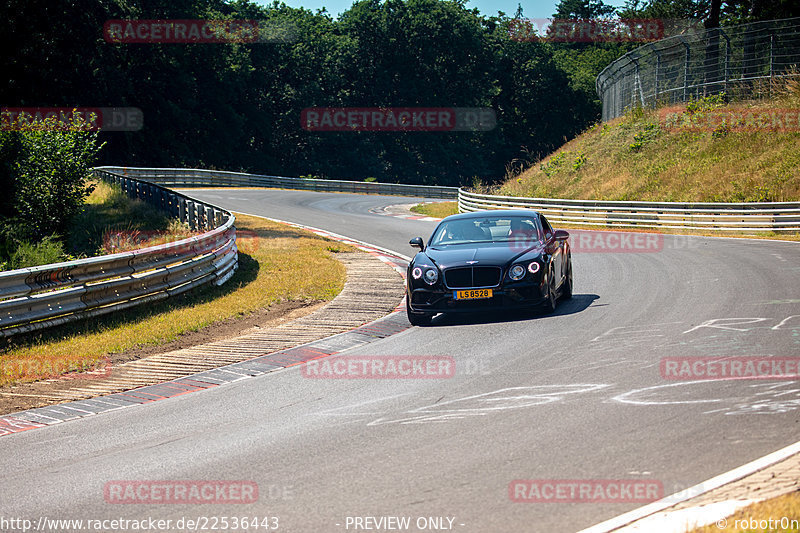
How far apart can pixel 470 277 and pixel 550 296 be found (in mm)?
1191

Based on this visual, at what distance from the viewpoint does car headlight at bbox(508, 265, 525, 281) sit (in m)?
11.3

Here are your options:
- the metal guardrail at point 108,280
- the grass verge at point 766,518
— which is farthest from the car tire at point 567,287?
the grass verge at point 766,518

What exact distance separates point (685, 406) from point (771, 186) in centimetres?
2335

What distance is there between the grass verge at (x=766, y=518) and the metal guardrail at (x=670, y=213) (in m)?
20.7

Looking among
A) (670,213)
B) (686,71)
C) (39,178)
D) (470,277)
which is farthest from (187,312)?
(686,71)

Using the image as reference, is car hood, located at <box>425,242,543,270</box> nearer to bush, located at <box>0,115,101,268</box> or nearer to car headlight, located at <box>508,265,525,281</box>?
car headlight, located at <box>508,265,525,281</box>

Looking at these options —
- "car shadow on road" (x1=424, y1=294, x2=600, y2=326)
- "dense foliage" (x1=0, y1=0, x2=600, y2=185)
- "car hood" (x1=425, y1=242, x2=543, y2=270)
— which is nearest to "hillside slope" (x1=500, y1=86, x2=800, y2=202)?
"car shadow on road" (x1=424, y1=294, x2=600, y2=326)

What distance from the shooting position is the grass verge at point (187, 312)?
1011cm

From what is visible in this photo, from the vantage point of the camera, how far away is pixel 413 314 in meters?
11.7

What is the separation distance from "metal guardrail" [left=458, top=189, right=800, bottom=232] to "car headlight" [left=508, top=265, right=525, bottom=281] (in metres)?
14.8

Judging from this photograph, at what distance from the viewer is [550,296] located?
1164cm

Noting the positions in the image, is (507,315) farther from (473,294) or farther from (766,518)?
(766,518)

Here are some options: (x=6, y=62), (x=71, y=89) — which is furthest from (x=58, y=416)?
(x=71, y=89)

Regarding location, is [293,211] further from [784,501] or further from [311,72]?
[311,72]
